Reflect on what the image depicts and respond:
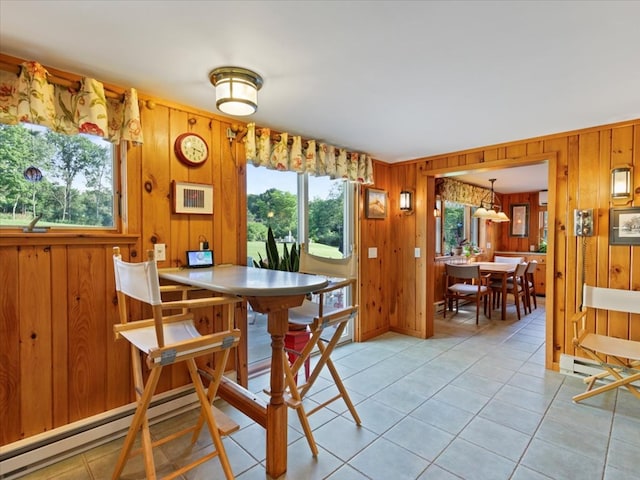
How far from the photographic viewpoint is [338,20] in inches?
55.0

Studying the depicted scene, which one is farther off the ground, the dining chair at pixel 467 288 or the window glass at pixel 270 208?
the window glass at pixel 270 208

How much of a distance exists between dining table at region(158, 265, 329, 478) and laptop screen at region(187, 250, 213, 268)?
35 centimetres

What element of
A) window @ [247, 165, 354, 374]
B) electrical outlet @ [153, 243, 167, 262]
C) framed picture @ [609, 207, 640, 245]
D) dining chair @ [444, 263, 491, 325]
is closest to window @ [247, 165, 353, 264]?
window @ [247, 165, 354, 374]

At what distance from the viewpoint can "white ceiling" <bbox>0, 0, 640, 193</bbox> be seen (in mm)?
1341

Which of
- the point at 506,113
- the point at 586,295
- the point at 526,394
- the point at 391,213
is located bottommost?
the point at 526,394

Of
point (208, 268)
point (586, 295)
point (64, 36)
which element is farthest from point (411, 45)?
A: point (586, 295)

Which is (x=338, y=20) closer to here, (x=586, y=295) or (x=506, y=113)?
(x=506, y=113)

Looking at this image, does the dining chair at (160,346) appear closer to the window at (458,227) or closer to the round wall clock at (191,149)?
the round wall clock at (191,149)

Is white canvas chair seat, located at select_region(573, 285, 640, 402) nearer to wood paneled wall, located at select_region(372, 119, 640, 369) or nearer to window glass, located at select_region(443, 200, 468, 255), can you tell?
wood paneled wall, located at select_region(372, 119, 640, 369)

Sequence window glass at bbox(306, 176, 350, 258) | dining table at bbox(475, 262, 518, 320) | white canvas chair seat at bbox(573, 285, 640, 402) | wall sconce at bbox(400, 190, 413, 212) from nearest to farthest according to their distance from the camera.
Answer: white canvas chair seat at bbox(573, 285, 640, 402) → window glass at bbox(306, 176, 350, 258) → wall sconce at bbox(400, 190, 413, 212) → dining table at bbox(475, 262, 518, 320)

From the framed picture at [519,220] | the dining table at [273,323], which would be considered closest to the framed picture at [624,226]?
the dining table at [273,323]

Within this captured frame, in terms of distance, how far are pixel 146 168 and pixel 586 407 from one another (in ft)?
11.3

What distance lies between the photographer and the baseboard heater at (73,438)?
1711 millimetres

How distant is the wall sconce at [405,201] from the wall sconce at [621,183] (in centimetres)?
180
